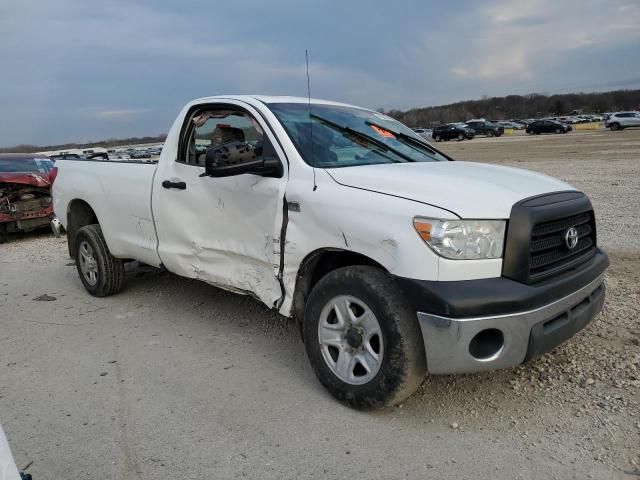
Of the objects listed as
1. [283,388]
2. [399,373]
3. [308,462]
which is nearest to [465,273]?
[399,373]

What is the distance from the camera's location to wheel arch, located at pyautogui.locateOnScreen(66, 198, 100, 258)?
6.00 meters

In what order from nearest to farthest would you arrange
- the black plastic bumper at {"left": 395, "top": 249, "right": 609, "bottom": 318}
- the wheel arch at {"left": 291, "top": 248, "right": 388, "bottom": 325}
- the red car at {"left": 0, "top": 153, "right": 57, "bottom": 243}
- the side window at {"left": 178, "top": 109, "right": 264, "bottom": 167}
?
the black plastic bumper at {"left": 395, "top": 249, "right": 609, "bottom": 318}, the wheel arch at {"left": 291, "top": 248, "right": 388, "bottom": 325}, the side window at {"left": 178, "top": 109, "right": 264, "bottom": 167}, the red car at {"left": 0, "top": 153, "right": 57, "bottom": 243}

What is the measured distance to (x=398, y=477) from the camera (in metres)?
2.65

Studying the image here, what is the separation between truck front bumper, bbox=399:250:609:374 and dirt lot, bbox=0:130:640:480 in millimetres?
476

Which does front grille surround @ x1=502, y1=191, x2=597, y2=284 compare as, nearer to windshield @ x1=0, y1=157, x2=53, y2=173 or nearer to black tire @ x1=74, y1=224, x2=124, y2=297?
black tire @ x1=74, y1=224, x2=124, y2=297

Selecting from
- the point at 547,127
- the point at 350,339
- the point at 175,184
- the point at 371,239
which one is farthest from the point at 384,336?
the point at 547,127

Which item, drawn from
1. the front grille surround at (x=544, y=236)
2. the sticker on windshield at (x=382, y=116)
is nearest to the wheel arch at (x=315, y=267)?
the front grille surround at (x=544, y=236)

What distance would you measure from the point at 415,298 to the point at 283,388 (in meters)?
1.29

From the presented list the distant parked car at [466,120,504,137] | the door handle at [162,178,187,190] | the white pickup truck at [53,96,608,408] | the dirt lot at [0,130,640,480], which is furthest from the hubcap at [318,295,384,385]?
the distant parked car at [466,120,504,137]

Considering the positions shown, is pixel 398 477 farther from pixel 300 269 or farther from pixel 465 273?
pixel 300 269

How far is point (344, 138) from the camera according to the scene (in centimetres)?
390

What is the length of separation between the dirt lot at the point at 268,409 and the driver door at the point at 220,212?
24.8 inches

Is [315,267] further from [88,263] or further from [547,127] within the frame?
[547,127]

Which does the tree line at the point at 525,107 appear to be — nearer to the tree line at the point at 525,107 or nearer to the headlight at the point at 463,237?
the tree line at the point at 525,107
